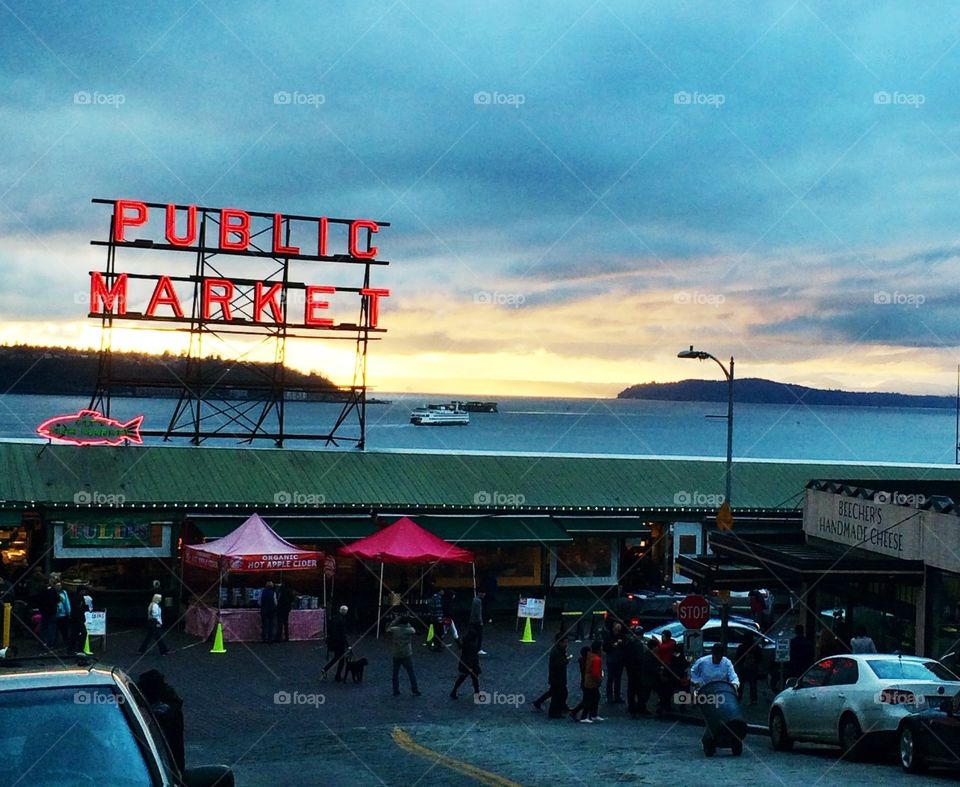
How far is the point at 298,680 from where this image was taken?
83.7 ft

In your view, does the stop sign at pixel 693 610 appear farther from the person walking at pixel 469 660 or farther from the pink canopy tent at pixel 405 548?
the pink canopy tent at pixel 405 548

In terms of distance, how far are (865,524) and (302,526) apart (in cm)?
1543

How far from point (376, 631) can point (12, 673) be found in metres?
25.5

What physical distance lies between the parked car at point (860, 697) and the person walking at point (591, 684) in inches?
159

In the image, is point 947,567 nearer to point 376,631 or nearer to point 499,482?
point 376,631

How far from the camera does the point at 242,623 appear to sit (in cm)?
3081

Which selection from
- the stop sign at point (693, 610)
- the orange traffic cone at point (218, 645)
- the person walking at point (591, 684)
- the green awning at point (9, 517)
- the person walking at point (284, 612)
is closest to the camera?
the person walking at point (591, 684)

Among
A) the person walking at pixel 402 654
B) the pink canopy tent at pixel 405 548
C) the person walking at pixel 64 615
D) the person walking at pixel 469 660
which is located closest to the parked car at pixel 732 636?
the person walking at pixel 469 660

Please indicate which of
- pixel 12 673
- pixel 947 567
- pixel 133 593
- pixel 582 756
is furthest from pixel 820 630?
pixel 12 673

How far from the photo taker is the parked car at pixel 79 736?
688 centimetres

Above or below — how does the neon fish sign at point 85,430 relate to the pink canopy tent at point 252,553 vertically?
above

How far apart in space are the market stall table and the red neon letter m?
14778mm

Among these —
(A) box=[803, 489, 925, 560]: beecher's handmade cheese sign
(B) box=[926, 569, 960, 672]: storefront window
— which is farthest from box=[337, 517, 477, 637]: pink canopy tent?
(B) box=[926, 569, 960, 672]: storefront window

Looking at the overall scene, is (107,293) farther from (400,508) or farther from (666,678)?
(666,678)
